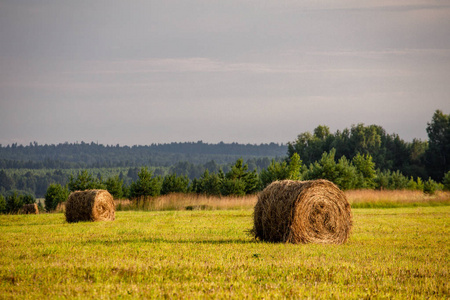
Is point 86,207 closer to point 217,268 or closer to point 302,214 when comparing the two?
point 302,214

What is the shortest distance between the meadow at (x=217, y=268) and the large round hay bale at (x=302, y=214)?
1.91 ft

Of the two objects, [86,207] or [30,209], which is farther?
[30,209]

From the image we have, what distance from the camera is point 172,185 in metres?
53.9

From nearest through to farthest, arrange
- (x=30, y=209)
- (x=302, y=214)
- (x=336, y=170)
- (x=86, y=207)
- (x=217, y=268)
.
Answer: (x=217, y=268) < (x=302, y=214) < (x=86, y=207) < (x=30, y=209) < (x=336, y=170)

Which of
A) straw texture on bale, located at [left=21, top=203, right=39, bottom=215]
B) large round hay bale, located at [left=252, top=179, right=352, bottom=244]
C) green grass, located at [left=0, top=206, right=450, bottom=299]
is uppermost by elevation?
large round hay bale, located at [left=252, top=179, right=352, bottom=244]

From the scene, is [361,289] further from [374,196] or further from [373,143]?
[373,143]

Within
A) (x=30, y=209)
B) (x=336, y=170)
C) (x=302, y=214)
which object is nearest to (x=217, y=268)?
(x=302, y=214)

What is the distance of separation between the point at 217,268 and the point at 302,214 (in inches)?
210

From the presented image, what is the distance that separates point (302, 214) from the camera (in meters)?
14.6

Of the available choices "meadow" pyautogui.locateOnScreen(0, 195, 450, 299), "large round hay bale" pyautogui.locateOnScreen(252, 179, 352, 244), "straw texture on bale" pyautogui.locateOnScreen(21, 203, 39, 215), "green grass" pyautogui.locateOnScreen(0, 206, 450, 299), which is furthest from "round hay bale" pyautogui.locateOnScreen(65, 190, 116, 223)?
"straw texture on bale" pyautogui.locateOnScreen(21, 203, 39, 215)

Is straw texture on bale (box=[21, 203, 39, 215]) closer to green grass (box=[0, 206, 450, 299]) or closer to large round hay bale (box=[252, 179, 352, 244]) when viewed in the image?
green grass (box=[0, 206, 450, 299])

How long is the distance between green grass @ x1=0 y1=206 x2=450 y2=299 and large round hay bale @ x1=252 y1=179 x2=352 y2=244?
2.06 ft

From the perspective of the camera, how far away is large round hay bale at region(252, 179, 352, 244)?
14477mm

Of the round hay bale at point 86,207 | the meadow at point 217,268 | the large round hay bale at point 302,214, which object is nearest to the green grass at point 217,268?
the meadow at point 217,268
